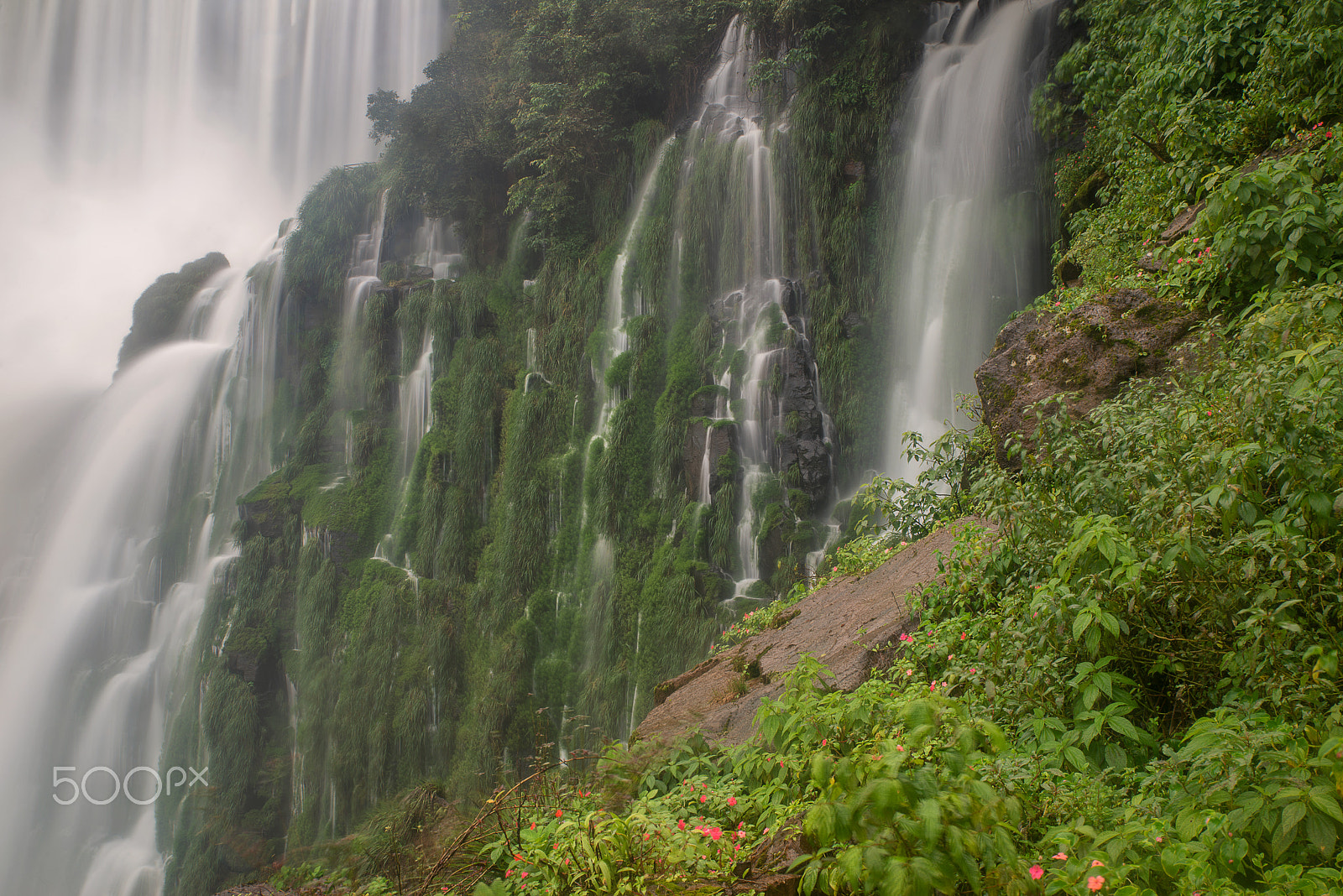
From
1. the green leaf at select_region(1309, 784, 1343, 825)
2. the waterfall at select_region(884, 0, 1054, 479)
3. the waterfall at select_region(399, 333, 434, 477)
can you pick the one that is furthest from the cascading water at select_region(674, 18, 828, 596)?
the green leaf at select_region(1309, 784, 1343, 825)

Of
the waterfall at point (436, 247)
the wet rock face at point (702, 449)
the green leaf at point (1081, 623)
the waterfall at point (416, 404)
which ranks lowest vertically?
the green leaf at point (1081, 623)

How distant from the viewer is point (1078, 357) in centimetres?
459

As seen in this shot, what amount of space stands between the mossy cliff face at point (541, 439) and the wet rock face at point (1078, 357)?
520 centimetres

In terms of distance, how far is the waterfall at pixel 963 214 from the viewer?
28.6 ft

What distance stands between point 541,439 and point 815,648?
9.71 meters

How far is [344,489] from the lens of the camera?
1586 centimetres

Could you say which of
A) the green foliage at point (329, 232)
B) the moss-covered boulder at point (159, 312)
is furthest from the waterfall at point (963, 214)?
the moss-covered boulder at point (159, 312)

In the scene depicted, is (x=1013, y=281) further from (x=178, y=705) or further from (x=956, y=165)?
(x=178, y=705)

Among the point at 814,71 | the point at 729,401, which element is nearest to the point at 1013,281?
the point at 729,401

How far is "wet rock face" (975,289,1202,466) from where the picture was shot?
14.3 feet

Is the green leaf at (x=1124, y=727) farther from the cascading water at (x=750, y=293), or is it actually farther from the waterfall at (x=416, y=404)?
the waterfall at (x=416, y=404)

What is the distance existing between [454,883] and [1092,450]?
359 cm

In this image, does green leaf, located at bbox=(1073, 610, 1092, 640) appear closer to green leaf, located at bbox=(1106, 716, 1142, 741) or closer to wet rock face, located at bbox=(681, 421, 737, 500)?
green leaf, located at bbox=(1106, 716, 1142, 741)

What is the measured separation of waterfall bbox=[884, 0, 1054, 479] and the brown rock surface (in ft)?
13.0
